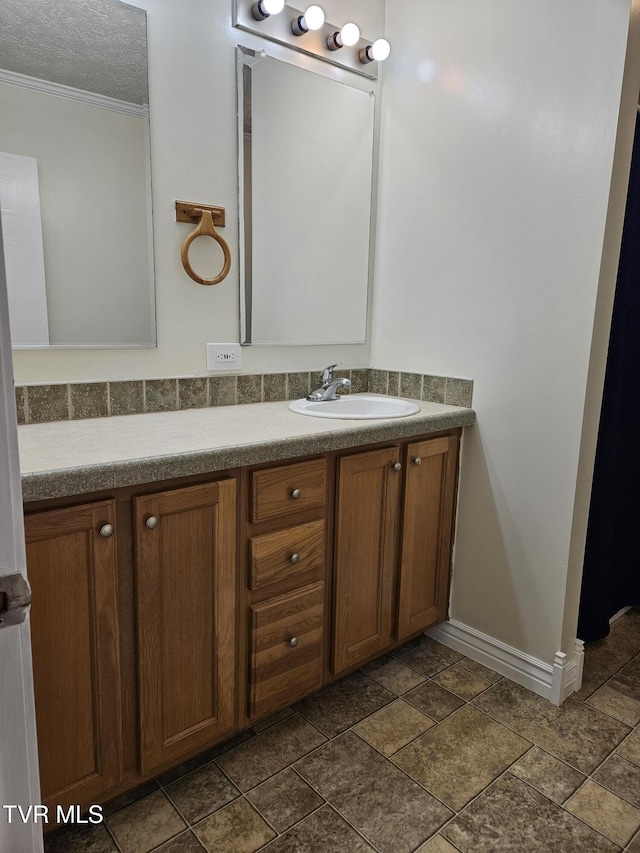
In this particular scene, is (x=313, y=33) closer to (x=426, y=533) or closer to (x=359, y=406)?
(x=359, y=406)

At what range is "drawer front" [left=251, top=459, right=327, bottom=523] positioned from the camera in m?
1.54

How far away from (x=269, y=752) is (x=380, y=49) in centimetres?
236

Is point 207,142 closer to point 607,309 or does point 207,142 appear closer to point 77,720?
point 607,309

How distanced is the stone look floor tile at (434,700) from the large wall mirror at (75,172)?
4.72 ft

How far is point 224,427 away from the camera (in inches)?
65.9

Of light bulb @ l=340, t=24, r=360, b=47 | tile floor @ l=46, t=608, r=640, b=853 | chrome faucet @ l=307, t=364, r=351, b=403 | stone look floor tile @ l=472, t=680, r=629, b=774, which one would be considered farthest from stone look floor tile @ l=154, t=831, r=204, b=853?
light bulb @ l=340, t=24, r=360, b=47

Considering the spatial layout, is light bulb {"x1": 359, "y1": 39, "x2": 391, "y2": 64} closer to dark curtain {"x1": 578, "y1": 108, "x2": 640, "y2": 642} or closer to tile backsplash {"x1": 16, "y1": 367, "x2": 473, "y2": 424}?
dark curtain {"x1": 578, "y1": 108, "x2": 640, "y2": 642}

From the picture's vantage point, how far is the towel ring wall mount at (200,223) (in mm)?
1846

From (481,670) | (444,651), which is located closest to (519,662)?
(481,670)

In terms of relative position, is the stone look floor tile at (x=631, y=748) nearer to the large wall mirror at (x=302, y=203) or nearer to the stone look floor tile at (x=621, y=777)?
the stone look floor tile at (x=621, y=777)

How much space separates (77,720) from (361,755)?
802mm

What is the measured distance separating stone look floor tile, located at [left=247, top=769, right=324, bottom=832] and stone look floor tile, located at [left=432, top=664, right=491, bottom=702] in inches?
25.8

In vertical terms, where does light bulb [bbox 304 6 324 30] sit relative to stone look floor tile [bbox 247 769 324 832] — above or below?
above

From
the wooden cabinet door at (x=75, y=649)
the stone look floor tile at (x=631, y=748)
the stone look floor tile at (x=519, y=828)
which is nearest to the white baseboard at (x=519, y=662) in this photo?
the stone look floor tile at (x=631, y=748)
